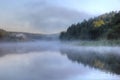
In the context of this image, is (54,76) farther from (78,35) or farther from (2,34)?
(78,35)

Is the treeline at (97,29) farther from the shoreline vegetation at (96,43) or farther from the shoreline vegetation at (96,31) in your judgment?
the shoreline vegetation at (96,43)

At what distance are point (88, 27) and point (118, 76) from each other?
7.57 m

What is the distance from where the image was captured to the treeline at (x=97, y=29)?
10.2 m

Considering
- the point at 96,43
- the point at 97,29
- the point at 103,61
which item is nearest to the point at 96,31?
the point at 97,29

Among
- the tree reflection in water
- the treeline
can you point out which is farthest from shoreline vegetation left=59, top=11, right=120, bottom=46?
the tree reflection in water

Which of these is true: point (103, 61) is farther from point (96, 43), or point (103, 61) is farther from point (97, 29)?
point (97, 29)

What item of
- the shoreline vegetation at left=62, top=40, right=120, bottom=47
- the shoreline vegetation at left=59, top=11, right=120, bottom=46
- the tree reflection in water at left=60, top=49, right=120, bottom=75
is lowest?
the tree reflection in water at left=60, top=49, right=120, bottom=75

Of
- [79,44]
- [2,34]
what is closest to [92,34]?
[79,44]

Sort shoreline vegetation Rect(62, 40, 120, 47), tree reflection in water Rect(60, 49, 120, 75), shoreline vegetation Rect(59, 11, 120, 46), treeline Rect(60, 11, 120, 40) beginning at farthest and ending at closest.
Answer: treeline Rect(60, 11, 120, 40) < shoreline vegetation Rect(59, 11, 120, 46) < shoreline vegetation Rect(62, 40, 120, 47) < tree reflection in water Rect(60, 49, 120, 75)

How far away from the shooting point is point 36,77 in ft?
11.8

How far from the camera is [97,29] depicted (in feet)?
35.6

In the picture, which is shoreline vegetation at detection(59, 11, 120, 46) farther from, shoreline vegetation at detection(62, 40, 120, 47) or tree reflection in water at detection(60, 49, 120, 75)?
tree reflection in water at detection(60, 49, 120, 75)

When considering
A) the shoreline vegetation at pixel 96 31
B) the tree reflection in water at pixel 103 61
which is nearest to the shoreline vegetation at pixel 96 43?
the shoreline vegetation at pixel 96 31

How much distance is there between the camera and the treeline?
10.2 meters
